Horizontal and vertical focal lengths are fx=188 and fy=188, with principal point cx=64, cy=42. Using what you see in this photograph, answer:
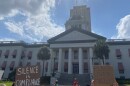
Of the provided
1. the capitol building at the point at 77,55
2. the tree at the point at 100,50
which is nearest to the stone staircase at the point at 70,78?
the capitol building at the point at 77,55

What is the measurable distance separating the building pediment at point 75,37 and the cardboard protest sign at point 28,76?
36.6m

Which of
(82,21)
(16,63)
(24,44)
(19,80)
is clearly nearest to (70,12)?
(82,21)

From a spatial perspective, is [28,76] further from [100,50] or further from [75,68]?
[75,68]

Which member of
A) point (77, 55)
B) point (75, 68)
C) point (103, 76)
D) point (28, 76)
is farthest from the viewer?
point (77, 55)

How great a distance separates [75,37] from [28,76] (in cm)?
3774

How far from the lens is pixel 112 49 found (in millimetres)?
47312

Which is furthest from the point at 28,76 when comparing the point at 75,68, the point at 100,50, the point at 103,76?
the point at 75,68

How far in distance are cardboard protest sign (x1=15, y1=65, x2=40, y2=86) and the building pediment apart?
120 feet

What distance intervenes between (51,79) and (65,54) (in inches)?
473

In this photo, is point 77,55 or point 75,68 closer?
point 75,68

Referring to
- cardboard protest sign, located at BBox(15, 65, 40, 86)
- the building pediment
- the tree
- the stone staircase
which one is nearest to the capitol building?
the building pediment

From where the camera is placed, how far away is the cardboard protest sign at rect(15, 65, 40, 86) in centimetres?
987

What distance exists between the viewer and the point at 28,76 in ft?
32.9

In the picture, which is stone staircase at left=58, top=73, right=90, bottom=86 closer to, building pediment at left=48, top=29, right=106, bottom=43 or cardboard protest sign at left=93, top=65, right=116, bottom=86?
building pediment at left=48, top=29, right=106, bottom=43
